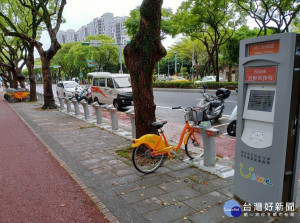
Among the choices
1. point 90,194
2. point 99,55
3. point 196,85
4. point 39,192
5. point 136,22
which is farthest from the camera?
point 99,55

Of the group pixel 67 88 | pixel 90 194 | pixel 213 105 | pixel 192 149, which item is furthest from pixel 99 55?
pixel 90 194

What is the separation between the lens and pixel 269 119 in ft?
9.36

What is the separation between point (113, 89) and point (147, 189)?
9.82 metres

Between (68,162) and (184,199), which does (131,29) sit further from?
(184,199)

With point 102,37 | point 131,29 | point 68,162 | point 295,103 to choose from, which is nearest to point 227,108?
point 68,162

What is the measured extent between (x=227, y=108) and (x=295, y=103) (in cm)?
895

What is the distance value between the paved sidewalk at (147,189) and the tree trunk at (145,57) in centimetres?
100

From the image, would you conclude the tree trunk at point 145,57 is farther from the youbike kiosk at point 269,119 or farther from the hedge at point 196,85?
the hedge at point 196,85

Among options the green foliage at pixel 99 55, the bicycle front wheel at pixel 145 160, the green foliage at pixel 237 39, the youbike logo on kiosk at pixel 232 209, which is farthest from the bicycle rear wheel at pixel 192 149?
the green foliage at pixel 99 55

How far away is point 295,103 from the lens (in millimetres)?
2818

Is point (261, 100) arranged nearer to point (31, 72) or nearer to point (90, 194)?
point (90, 194)

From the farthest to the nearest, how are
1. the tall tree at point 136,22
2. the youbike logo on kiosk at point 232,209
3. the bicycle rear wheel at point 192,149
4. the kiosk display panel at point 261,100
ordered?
1. the tall tree at point 136,22
2. the bicycle rear wheel at point 192,149
3. the youbike logo on kiosk at point 232,209
4. the kiosk display panel at point 261,100

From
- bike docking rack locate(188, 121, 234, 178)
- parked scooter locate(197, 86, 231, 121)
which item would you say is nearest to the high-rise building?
parked scooter locate(197, 86, 231, 121)

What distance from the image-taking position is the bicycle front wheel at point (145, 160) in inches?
175
